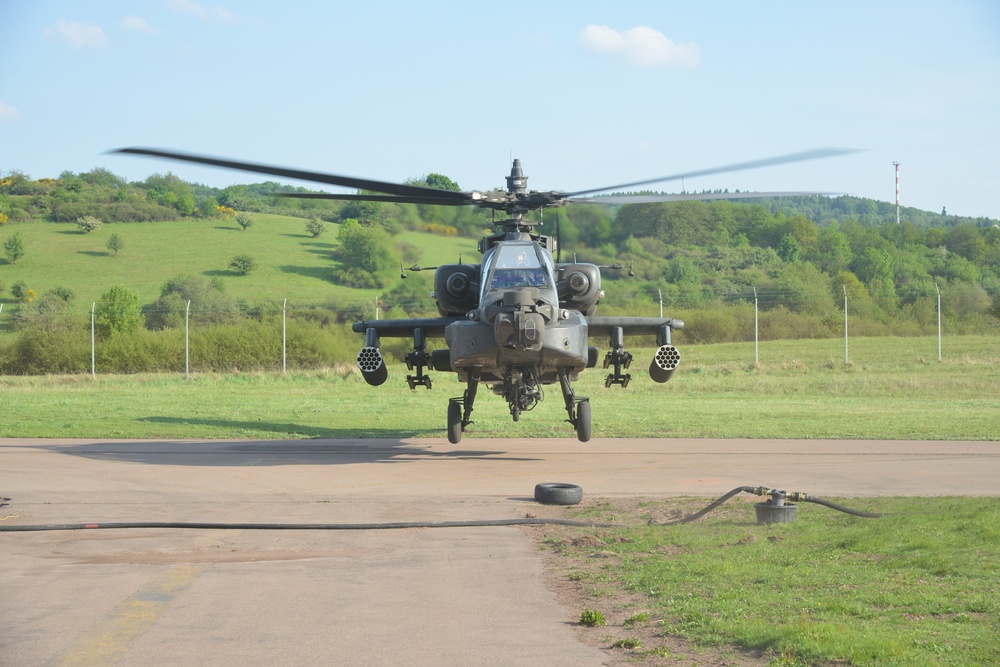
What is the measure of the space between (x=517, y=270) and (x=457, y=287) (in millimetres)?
2208

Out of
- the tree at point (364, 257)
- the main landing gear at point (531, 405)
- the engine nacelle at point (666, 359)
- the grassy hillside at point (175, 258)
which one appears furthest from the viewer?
the grassy hillside at point (175, 258)

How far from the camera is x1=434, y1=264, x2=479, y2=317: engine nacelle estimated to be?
60.5ft

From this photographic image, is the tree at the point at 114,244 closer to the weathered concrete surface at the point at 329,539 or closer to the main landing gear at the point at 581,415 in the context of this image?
the weathered concrete surface at the point at 329,539

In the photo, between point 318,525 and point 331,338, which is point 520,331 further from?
point 331,338

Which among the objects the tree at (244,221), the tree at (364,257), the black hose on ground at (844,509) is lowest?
the black hose on ground at (844,509)

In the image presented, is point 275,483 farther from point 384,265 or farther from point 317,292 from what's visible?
point 317,292

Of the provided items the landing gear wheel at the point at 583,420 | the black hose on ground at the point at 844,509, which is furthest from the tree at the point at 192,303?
the black hose on ground at the point at 844,509

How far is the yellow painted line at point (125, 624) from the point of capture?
650 cm

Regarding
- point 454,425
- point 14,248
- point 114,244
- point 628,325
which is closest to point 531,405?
point 454,425

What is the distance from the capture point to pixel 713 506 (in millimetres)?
11547

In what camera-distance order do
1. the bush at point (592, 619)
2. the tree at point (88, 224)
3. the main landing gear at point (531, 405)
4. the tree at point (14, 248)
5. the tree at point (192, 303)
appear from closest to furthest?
the bush at point (592, 619) → the main landing gear at point (531, 405) → the tree at point (192, 303) → the tree at point (14, 248) → the tree at point (88, 224)

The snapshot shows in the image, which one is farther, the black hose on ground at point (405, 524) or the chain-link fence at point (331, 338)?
the chain-link fence at point (331, 338)

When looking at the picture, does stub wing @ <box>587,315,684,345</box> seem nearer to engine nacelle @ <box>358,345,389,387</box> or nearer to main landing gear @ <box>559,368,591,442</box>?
main landing gear @ <box>559,368,591,442</box>

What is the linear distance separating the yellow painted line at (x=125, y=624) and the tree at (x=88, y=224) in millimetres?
72309
